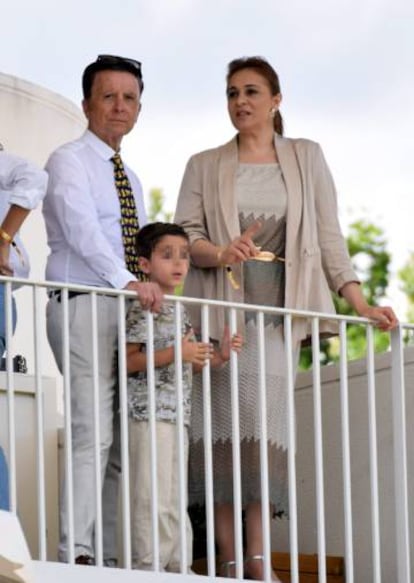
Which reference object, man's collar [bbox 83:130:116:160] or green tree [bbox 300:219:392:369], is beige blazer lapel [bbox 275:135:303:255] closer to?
man's collar [bbox 83:130:116:160]

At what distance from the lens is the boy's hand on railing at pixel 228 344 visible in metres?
9.00

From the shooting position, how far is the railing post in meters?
9.15

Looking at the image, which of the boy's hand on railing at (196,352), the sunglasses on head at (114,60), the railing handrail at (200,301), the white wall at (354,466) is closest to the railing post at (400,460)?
the railing handrail at (200,301)

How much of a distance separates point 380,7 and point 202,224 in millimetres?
29226

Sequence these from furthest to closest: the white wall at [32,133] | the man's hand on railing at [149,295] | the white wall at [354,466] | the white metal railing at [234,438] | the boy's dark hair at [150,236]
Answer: the white wall at [32,133] < the white wall at [354,466] < the boy's dark hair at [150,236] < the man's hand on railing at [149,295] < the white metal railing at [234,438]

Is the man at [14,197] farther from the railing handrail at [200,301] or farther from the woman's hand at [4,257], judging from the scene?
the railing handrail at [200,301]

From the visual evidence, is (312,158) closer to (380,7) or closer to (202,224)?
(202,224)

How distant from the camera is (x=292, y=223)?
31.0ft

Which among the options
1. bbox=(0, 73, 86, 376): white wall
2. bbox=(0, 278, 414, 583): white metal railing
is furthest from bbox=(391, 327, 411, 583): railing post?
bbox=(0, 73, 86, 376): white wall

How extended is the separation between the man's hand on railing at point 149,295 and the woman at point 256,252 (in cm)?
54

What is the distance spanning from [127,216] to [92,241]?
15.9 inches

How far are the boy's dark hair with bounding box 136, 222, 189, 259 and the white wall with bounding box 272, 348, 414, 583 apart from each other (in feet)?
4.84

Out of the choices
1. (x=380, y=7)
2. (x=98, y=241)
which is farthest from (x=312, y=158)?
(x=380, y=7)

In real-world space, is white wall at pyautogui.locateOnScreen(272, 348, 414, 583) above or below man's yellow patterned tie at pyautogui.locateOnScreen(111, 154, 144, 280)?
below
